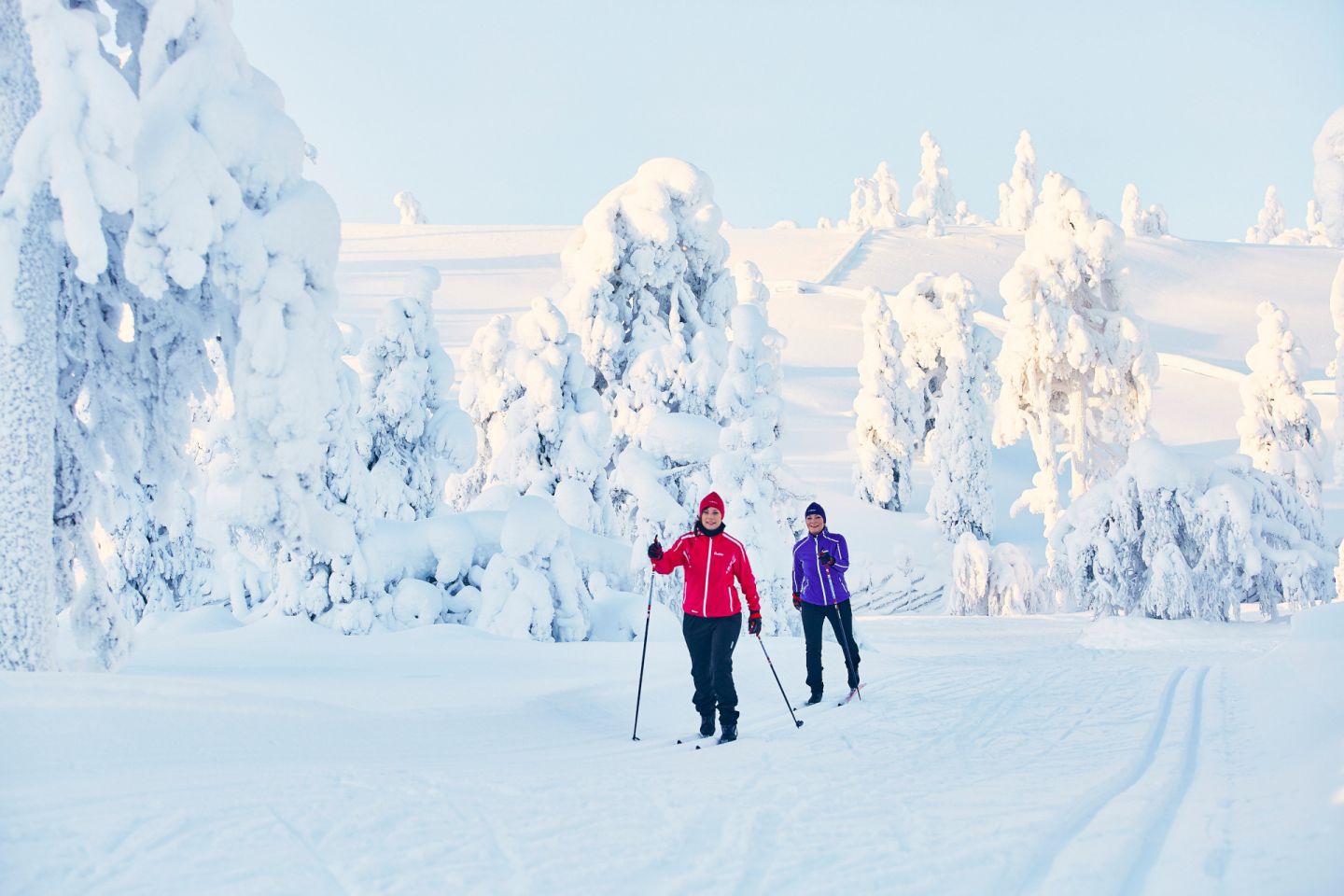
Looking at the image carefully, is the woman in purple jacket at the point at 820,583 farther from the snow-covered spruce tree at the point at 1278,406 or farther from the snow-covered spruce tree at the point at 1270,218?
the snow-covered spruce tree at the point at 1270,218

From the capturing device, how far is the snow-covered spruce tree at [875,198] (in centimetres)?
12988

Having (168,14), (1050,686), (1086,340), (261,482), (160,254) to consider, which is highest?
(1086,340)

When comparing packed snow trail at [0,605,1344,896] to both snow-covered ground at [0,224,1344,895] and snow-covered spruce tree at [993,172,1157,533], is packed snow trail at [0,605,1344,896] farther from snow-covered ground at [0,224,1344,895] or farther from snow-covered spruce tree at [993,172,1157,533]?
snow-covered spruce tree at [993,172,1157,533]

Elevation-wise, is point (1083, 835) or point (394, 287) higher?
point (394, 287)

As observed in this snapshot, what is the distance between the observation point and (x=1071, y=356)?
31.6m

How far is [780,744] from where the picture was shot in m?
7.09

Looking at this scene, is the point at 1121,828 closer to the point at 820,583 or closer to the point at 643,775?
the point at 643,775

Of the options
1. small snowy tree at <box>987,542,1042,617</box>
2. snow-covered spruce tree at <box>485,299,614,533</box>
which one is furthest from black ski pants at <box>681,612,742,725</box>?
small snowy tree at <box>987,542,1042,617</box>

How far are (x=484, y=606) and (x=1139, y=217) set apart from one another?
119782 millimetres

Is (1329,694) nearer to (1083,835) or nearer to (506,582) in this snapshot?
(1083,835)

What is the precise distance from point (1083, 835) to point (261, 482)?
708cm

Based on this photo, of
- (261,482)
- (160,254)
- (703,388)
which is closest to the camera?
(160,254)

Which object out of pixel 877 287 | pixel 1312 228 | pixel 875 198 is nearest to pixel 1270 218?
pixel 1312 228

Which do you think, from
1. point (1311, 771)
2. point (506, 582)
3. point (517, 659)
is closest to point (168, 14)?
point (517, 659)
